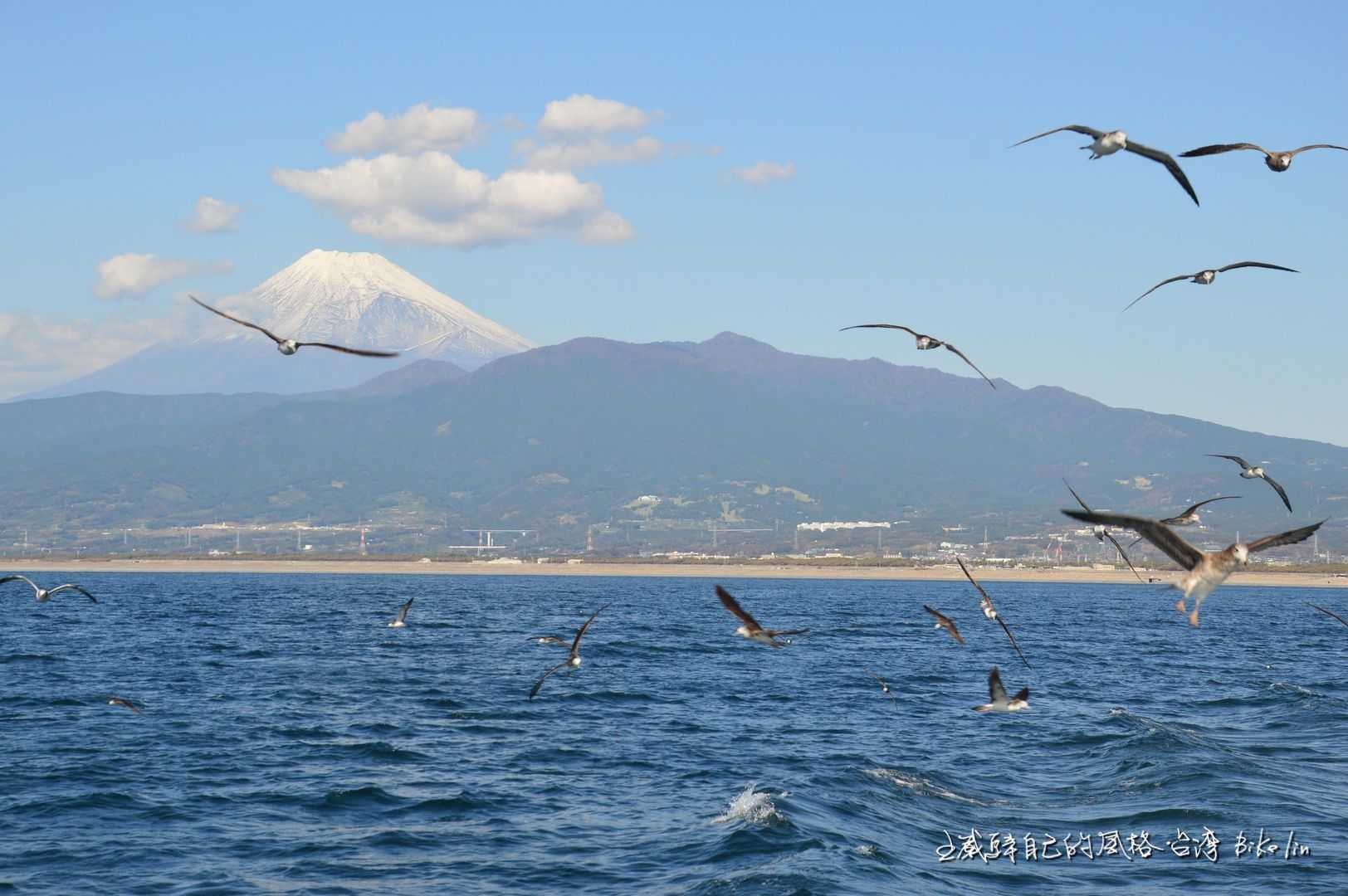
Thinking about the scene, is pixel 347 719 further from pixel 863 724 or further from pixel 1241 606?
pixel 1241 606

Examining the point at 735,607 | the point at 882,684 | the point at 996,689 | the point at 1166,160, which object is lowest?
the point at 882,684

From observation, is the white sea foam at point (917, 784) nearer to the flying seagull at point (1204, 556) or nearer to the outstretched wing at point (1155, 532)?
the flying seagull at point (1204, 556)

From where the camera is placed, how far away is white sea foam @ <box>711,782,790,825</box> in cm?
2831

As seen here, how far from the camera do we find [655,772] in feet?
112

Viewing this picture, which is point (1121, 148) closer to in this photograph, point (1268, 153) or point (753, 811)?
point (1268, 153)

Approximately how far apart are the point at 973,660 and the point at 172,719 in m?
40.6

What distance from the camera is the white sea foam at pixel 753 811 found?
28312mm

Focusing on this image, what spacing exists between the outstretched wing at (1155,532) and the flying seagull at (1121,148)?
8101mm

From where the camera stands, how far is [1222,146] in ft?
72.3

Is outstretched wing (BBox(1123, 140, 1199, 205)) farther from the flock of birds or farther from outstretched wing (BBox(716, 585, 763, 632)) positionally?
outstretched wing (BBox(716, 585, 763, 632))

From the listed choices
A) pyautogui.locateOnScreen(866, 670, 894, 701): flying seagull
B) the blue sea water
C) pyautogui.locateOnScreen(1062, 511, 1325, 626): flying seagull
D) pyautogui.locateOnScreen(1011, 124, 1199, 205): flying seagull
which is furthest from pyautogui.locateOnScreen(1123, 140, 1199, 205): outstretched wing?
pyautogui.locateOnScreen(866, 670, 894, 701): flying seagull

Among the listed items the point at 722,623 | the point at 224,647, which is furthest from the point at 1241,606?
the point at 224,647

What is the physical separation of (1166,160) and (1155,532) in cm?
1024

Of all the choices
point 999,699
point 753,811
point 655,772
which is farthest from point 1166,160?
point 655,772
